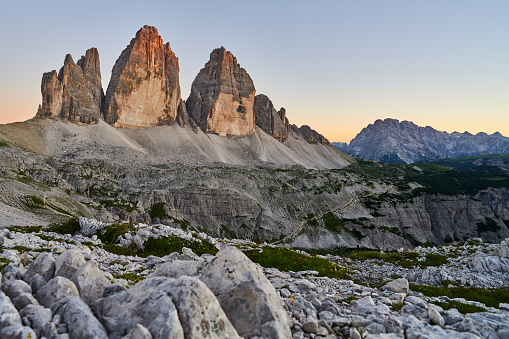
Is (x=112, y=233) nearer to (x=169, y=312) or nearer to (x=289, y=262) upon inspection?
(x=289, y=262)

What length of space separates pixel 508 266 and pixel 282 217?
102295 millimetres

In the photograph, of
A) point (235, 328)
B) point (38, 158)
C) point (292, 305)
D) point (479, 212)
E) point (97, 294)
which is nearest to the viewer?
point (235, 328)

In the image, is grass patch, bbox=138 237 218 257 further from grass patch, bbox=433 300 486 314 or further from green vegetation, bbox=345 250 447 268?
green vegetation, bbox=345 250 447 268

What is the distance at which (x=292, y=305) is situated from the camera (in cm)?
1204

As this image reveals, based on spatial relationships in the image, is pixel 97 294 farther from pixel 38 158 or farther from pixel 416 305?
pixel 38 158

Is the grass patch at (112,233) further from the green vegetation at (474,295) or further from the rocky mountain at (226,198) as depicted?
the rocky mountain at (226,198)

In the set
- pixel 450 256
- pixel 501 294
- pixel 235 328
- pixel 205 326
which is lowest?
pixel 450 256

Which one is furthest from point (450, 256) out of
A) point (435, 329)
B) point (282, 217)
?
point (282, 217)

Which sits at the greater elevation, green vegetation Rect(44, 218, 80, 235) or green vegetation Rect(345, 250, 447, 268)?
green vegetation Rect(44, 218, 80, 235)

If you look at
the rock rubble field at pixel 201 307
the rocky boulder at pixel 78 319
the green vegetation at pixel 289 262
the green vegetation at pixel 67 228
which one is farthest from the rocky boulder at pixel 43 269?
the green vegetation at pixel 67 228

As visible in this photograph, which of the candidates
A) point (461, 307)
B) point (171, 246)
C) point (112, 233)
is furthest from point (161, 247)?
point (461, 307)

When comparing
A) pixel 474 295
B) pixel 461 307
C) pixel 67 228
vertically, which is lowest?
pixel 474 295

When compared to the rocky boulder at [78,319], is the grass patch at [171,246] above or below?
below

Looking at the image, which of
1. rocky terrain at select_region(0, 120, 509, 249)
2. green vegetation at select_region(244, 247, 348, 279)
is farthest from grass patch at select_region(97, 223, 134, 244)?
rocky terrain at select_region(0, 120, 509, 249)
